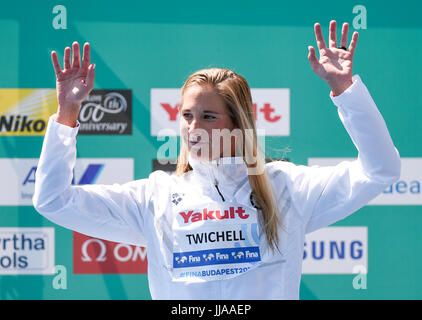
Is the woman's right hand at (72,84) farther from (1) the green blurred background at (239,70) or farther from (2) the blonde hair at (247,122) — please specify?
(1) the green blurred background at (239,70)

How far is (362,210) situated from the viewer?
263 cm

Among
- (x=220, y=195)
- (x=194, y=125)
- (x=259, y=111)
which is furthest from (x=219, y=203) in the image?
(x=259, y=111)

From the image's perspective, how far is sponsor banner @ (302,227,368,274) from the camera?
263 centimetres

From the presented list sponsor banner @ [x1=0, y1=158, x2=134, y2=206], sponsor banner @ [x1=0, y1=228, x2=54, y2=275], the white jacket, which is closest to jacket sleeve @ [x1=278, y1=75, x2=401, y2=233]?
the white jacket

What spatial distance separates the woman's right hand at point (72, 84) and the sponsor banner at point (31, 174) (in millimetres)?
1176

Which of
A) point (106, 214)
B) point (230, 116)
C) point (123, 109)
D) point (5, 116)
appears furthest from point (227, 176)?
point (5, 116)

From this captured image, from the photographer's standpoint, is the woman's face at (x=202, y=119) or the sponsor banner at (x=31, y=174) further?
the sponsor banner at (x=31, y=174)

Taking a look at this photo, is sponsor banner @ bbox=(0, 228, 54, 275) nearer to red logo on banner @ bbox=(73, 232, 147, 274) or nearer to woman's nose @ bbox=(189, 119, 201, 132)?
red logo on banner @ bbox=(73, 232, 147, 274)

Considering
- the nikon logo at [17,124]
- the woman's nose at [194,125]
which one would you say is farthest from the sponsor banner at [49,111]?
the woman's nose at [194,125]

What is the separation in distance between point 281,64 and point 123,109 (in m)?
0.87

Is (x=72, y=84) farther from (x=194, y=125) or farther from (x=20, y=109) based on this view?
(x=20, y=109)

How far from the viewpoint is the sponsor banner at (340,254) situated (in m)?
2.63
